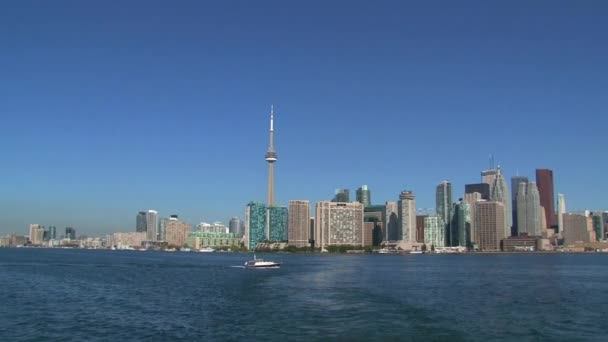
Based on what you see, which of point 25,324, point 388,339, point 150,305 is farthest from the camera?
point 150,305

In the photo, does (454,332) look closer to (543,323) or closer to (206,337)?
(543,323)

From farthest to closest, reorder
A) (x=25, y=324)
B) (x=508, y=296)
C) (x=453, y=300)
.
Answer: (x=508, y=296)
(x=453, y=300)
(x=25, y=324)

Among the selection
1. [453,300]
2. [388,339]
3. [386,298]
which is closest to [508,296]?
[453,300]

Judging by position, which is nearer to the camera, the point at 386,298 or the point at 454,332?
the point at 454,332

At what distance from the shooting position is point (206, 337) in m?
43.2

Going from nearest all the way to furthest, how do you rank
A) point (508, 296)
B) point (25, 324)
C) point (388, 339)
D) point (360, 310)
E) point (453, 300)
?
1. point (388, 339)
2. point (25, 324)
3. point (360, 310)
4. point (453, 300)
5. point (508, 296)

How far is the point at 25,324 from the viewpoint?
48719mm

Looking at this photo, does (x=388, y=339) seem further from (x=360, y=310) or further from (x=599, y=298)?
(x=599, y=298)

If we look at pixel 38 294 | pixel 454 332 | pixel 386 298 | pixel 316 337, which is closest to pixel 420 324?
pixel 454 332

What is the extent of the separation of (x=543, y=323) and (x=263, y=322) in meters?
23.4

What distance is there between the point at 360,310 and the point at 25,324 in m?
29.1

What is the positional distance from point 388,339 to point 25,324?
29451mm

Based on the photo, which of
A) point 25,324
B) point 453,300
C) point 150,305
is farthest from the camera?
point 453,300

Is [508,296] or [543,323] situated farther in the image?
[508,296]
